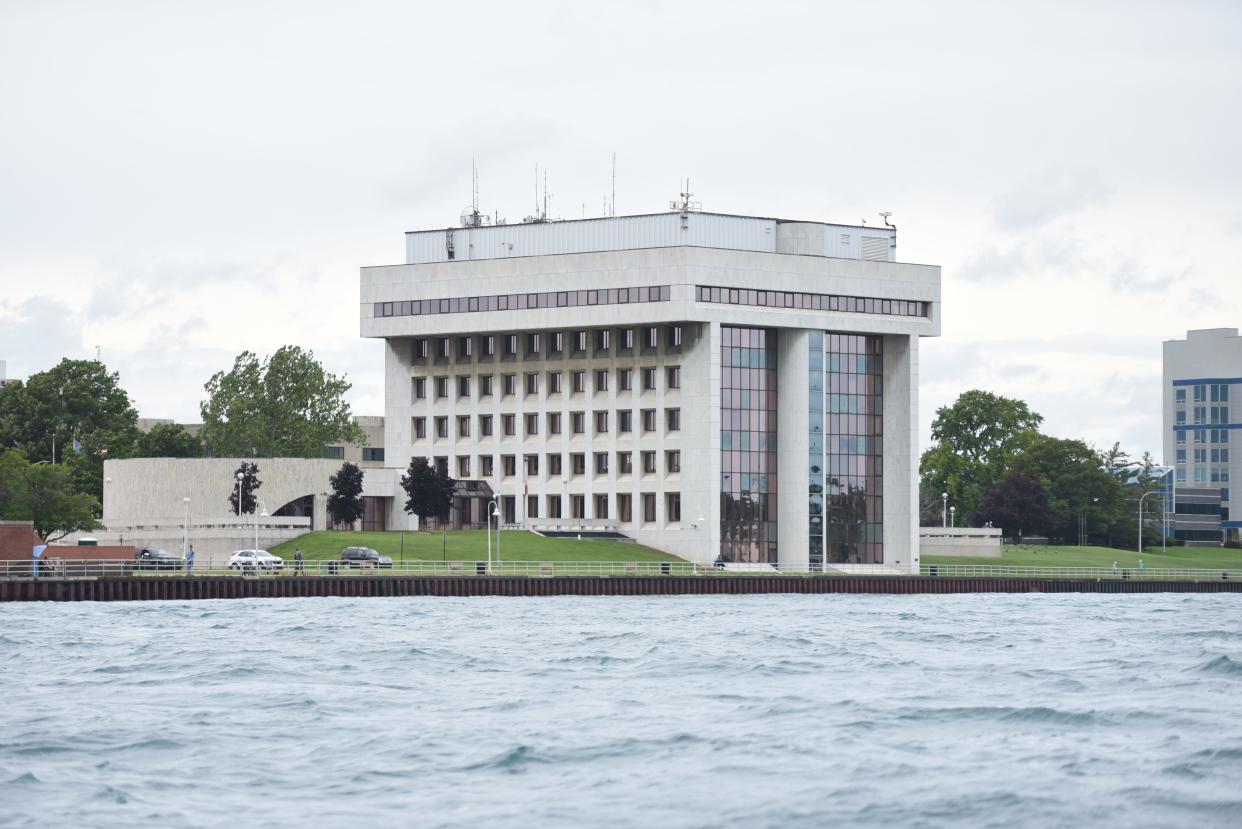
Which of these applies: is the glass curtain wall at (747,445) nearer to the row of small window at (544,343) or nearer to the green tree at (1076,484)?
the row of small window at (544,343)

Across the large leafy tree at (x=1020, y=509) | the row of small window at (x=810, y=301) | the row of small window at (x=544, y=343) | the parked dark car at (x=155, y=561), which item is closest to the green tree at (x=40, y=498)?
the parked dark car at (x=155, y=561)

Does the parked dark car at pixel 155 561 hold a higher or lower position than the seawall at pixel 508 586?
higher

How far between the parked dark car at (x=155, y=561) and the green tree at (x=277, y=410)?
135 feet

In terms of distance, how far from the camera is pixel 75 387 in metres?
164

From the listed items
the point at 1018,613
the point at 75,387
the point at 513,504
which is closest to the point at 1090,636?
the point at 1018,613

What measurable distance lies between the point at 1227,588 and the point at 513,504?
1882 inches

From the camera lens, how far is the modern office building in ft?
439

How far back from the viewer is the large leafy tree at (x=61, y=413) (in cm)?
16300

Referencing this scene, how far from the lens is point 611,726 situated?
4481 cm

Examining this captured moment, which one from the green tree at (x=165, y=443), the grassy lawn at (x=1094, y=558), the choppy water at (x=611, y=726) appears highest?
the green tree at (x=165, y=443)

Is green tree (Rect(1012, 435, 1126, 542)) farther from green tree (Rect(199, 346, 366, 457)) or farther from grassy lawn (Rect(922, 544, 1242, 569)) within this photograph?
green tree (Rect(199, 346, 366, 457))

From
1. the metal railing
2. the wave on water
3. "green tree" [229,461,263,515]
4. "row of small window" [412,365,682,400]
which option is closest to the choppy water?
the wave on water

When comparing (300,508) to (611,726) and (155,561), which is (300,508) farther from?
(611,726)

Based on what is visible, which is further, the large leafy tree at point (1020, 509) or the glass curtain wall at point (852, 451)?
the large leafy tree at point (1020, 509)
